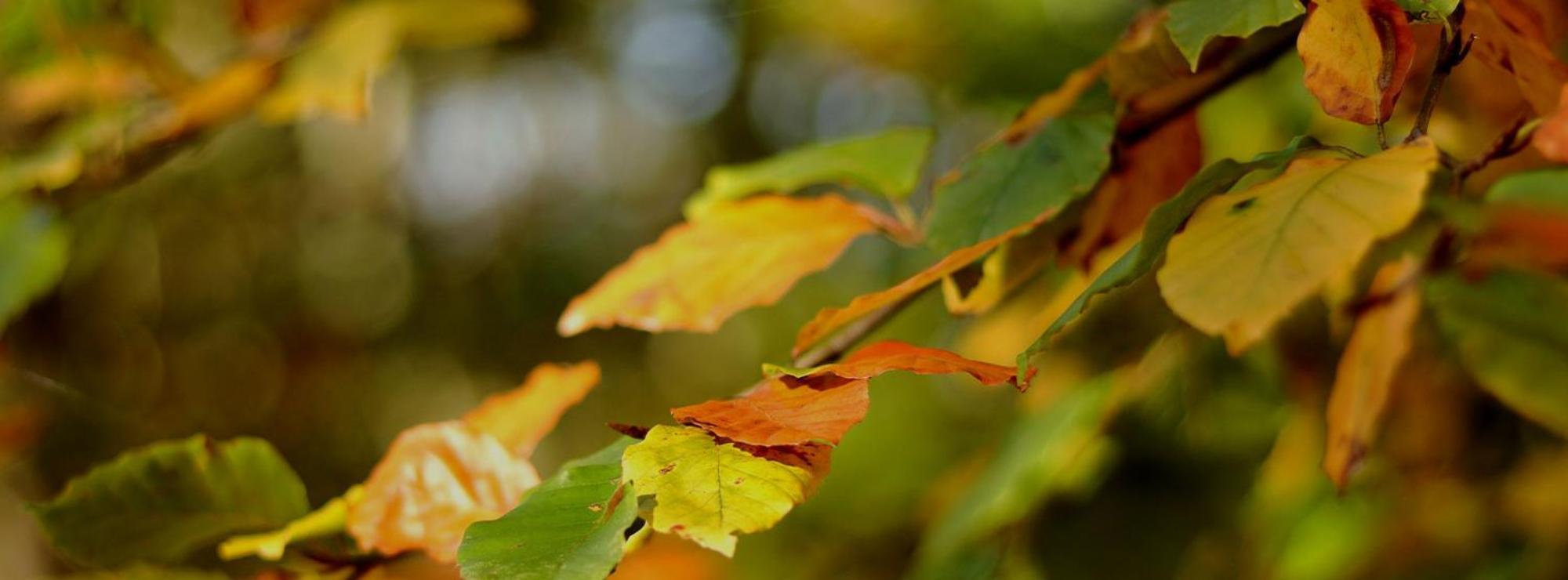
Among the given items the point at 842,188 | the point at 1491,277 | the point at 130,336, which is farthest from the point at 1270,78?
the point at 130,336

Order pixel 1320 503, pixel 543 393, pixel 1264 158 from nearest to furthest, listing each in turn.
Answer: pixel 1264 158
pixel 543 393
pixel 1320 503

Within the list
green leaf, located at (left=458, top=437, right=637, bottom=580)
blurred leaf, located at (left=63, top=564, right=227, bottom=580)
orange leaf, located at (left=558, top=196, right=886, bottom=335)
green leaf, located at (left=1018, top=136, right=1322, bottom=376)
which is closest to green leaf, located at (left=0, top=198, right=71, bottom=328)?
blurred leaf, located at (left=63, top=564, right=227, bottom=580)

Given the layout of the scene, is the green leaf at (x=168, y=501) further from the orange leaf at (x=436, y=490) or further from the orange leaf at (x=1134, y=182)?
the orange leaf at (x=1134, y=182)

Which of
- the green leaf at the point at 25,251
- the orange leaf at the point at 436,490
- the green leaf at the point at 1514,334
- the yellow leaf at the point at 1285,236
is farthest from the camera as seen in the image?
the green leaf at the point at 25,251

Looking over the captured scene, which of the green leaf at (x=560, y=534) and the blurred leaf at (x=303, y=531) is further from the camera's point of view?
the blurred leaf at (x=303, y=531)

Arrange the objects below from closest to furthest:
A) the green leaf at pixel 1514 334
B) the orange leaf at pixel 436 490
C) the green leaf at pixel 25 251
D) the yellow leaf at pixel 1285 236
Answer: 1. the yellow leaf at pixel 1285 236
2. the orange leaf at pixel 436 490
3. the green leaf at pixel 1514 334
4. the green leaf at pixel 25 251

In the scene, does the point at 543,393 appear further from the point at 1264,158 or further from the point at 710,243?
the point at 1264,158

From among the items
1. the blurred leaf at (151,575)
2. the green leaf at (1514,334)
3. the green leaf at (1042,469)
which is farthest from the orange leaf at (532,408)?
the green leaf at (1514,334)

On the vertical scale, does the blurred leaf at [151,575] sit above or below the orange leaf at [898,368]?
above
